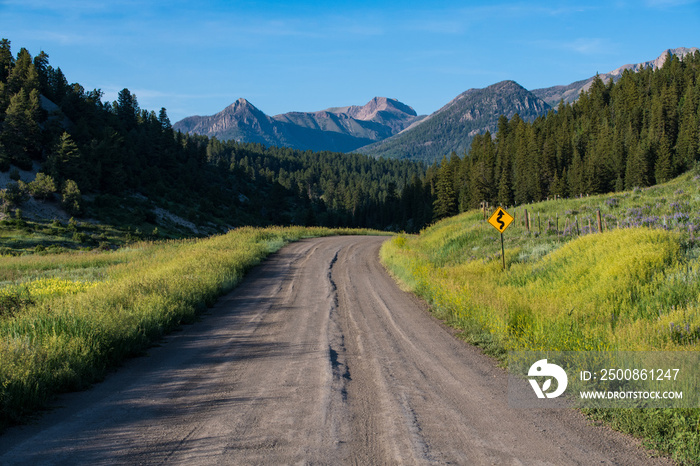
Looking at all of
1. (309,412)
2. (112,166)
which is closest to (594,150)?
(112,166)

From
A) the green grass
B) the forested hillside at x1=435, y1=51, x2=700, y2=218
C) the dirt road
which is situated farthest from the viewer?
the forested hillside at x1=435, y1=51, x2=700, y2=218

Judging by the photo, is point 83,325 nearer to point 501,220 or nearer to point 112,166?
point 501,220

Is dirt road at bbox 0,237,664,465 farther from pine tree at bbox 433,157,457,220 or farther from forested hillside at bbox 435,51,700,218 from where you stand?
forested hillside at bbox 435,51,700,218

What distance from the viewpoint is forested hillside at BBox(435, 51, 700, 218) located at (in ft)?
251

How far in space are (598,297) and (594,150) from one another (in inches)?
3376

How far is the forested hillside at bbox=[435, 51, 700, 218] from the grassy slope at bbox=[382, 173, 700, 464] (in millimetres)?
69425

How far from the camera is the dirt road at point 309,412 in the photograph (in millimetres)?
4225

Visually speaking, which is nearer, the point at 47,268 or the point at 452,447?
the point at 452,447

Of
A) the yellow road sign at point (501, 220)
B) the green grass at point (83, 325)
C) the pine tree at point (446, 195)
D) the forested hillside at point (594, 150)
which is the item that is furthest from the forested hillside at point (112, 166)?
the yellow road sign at point (501, 220)

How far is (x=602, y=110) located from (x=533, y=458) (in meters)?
126

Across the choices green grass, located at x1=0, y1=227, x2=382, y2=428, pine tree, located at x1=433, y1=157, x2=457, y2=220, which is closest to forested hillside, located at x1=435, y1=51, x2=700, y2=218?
pine tree, located at x1=433, y1=157, x2=457, y2=220

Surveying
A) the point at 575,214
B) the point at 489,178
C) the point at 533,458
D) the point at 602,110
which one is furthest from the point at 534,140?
the point at 533,458

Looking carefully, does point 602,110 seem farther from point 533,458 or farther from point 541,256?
point 533,458

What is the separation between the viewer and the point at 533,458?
421cm
